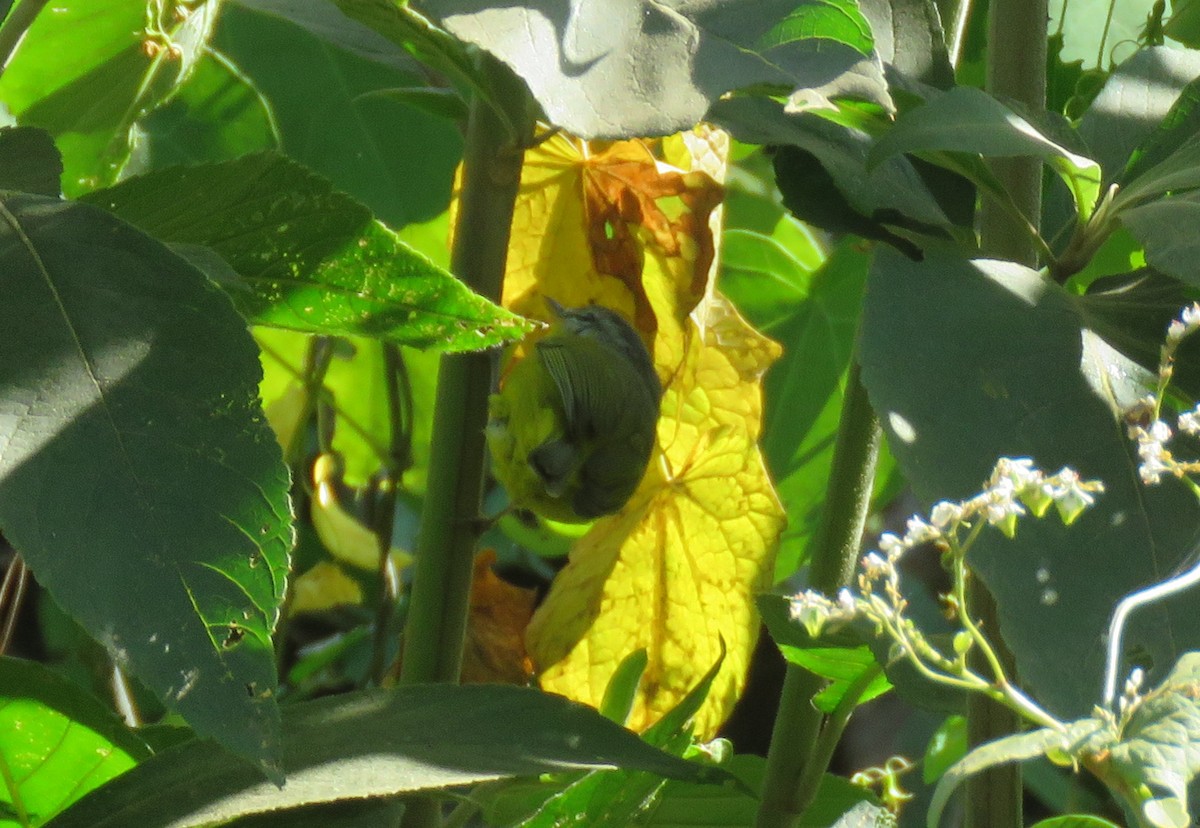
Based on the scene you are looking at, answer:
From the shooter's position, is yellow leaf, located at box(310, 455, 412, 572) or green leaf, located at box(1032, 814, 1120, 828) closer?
green leaf, located at box(1032, 814, 1120, 828)

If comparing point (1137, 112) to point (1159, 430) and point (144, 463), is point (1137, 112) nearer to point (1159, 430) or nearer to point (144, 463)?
point (1159, 430)

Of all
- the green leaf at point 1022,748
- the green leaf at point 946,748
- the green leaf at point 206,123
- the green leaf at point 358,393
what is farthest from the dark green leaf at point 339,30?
the green leaf at point 946,748

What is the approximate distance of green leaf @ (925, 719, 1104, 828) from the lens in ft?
1.07

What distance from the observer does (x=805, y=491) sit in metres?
1.06

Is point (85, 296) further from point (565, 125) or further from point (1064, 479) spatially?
point (1064, 479)

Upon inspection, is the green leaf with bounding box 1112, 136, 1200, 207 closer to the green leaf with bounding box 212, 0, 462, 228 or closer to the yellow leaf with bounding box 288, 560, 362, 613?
the green leaf with bounding box 212, 0, 462, 228

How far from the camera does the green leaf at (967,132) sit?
0.49m

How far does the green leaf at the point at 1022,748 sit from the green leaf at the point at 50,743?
381 millimetres

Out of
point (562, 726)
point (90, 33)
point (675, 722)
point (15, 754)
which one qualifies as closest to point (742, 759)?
point (675, 722)

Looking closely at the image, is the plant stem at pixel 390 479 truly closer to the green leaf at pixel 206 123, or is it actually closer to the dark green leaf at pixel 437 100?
the green leaf at pixel 206 123

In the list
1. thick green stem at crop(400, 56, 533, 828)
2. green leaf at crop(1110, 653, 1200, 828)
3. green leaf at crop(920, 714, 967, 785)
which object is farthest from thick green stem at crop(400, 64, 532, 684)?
green leaf at crop(920, 714, 967, 785)

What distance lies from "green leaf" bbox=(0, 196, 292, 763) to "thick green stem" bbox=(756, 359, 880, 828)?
34 cm

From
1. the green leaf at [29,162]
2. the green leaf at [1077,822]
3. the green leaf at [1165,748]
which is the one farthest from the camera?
the green leaf at [29,162]

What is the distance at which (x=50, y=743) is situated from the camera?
573 millimetres
